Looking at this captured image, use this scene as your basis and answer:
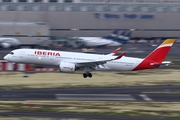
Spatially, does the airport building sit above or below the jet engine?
above

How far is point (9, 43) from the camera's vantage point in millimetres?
92688

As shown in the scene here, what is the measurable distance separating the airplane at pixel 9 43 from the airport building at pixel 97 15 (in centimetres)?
2401

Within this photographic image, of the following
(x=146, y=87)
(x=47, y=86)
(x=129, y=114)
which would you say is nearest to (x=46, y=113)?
(x=129, y=114)

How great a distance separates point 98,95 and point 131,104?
4.99 m

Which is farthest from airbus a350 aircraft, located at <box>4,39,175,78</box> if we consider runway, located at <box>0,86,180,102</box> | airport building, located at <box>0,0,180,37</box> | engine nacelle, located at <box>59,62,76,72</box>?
airport building, located at <box>0,0,180,37</box>

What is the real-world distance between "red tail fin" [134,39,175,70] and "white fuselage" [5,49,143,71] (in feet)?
2.50

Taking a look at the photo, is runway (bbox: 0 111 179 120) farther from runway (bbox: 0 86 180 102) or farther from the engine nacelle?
the engine nacelle

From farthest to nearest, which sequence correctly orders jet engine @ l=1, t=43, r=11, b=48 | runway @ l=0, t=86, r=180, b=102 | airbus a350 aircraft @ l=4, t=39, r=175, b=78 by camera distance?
jet engine @ l=1, t=43, r=11, b=48
airbus a350 aircraft @ l=4, t=39, r=175, b=78
runway @ l=0, t=86, r=180, b=102

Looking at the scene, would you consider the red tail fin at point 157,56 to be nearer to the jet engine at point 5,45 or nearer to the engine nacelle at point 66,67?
the engine nacelle at point 66,67

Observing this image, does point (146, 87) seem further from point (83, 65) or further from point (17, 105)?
point (17, 105)

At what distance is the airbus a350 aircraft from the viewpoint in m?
51.6

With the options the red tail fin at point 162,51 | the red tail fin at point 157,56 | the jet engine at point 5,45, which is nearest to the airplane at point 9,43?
the jet engine at point 5,45

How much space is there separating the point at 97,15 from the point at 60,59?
75516mm

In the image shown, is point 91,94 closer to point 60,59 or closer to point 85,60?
point 85,60
